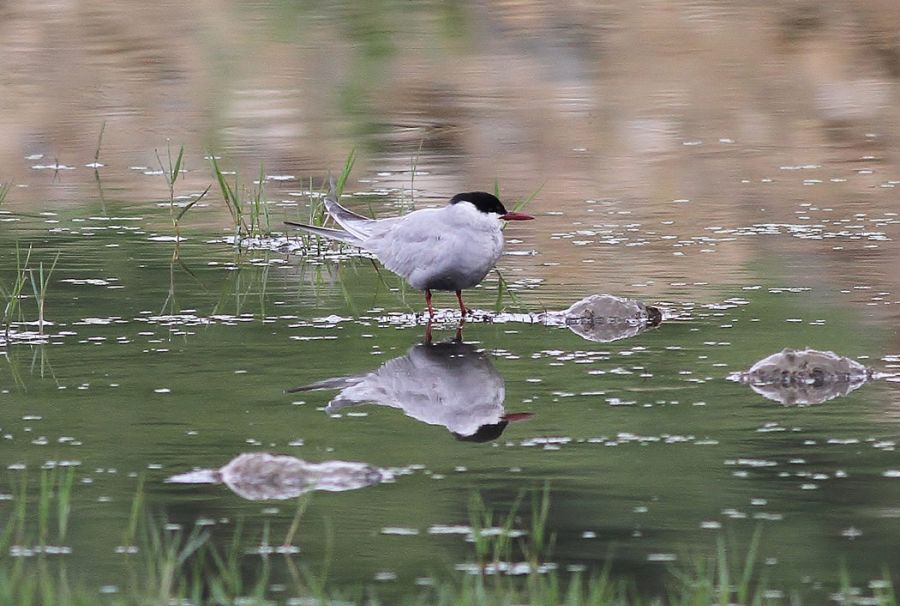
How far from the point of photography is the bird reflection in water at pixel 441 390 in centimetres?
666

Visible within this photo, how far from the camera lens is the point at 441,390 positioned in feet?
23.3

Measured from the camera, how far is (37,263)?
9602 mm

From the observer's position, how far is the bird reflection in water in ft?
21.8

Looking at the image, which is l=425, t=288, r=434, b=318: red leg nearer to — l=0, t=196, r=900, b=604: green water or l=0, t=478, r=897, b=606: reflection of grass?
l=0, t=196, r=900, b=604: green water

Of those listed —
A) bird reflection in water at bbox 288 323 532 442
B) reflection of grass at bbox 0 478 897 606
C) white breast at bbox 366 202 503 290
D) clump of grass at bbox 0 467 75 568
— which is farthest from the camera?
white breast at bbox 366 202 503 290

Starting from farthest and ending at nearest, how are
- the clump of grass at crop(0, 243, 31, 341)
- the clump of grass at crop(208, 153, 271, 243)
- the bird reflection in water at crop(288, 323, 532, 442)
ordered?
the clump of grass at crop(208, 153, 271, 243)
the clump of grass at crop(0, 243, 31, 341)
the bird reflection in water at crop(288, 323, 532, 442)

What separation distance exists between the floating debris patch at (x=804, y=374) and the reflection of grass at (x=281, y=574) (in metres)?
1.73

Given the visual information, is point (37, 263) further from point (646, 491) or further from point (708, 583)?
point (708, 583)

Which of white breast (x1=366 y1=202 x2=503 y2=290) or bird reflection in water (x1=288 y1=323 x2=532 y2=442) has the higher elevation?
white breast (x1=366 y1=202 x2=503 y2=290)

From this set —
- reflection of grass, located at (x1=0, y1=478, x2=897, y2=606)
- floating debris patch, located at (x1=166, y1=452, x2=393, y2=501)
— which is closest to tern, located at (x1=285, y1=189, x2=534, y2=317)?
floating debris patch, located at (x1=166, y1=452, x2=393, y2=501)

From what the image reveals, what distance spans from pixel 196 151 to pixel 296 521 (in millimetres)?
8599

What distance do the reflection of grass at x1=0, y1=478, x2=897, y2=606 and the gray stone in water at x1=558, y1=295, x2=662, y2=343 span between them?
256cm

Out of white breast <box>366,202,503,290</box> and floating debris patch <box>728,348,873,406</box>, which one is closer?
floating debris patch <box>728,348,873,406</box>

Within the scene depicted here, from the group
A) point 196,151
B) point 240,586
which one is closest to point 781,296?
point 240,586
